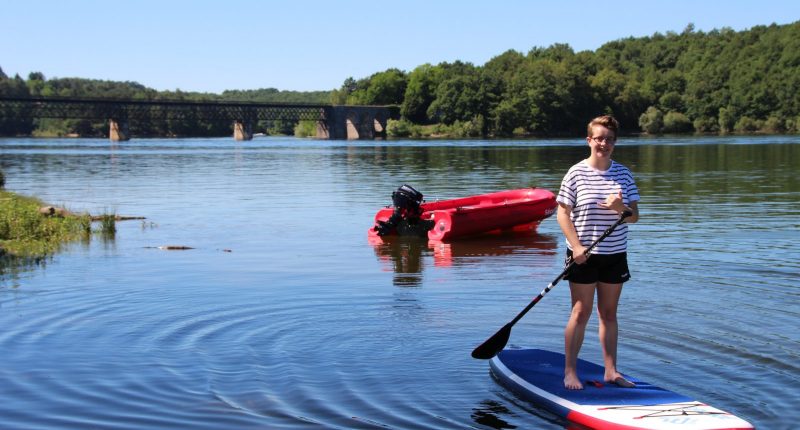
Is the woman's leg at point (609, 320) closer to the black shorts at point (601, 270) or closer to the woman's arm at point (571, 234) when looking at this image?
the black shorts at point (601, 270)

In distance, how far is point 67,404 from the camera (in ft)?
26.8

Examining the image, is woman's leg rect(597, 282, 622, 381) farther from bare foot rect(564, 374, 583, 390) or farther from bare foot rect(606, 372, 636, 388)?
bare foot rect(564, 374, 583, 390)

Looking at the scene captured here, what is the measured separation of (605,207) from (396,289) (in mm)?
6821

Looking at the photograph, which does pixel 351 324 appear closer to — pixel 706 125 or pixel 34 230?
pixel 34 230

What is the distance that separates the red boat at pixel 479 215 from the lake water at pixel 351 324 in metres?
0.40

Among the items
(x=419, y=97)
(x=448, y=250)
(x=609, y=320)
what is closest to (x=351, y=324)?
(x=609, y=320)

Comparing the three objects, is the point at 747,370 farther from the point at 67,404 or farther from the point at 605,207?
the point at 67,404

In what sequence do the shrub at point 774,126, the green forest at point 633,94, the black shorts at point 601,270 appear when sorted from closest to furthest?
the black shorts at point 601,270 < the shrub at point 774,126 < the green forest at point 633,94

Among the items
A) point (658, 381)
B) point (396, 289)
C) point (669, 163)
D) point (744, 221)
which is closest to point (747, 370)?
point (658, 381)

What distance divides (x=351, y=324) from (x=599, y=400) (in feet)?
13.9

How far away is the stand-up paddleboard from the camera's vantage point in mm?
6949

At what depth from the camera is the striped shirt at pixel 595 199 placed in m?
7.34

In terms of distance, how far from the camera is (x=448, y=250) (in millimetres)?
18469

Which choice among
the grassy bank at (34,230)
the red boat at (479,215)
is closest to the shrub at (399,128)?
the red boat at (479,215)
